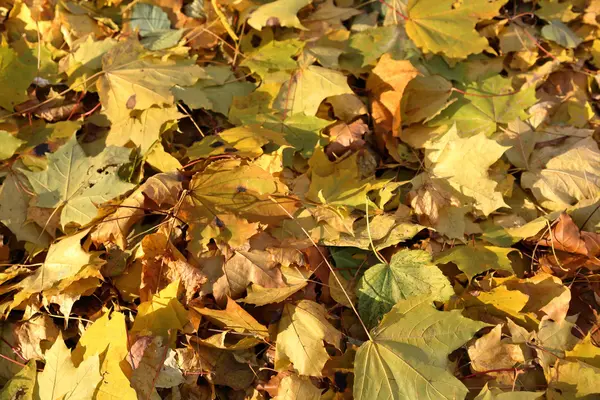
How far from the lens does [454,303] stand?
149 cm

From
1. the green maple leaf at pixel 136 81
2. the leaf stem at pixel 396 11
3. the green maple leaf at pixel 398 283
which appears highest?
the leaf stem at pixel 396 11

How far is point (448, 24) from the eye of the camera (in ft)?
6.72

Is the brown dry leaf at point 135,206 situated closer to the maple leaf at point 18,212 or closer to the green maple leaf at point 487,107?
the maple leaf at point 18,212

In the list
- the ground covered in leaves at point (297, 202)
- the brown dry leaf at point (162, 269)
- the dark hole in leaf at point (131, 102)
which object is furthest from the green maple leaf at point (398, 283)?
the dark hole in leaf at point (131, 102)

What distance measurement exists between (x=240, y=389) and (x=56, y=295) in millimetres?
597

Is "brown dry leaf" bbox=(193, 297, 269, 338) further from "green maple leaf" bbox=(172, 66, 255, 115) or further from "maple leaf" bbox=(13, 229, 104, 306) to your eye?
"green maple leaf" bbox=(172, 66, 255, 115)

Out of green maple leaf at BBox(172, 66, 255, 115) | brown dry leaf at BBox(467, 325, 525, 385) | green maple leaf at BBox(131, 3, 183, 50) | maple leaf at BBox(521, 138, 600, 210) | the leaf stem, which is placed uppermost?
the leaf stem

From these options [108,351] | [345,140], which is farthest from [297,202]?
[108,351]

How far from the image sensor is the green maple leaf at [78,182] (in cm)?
157

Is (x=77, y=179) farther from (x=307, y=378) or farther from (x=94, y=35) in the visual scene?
(x=307, y=378)

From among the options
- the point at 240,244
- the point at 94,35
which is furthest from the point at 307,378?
the point at 94,35

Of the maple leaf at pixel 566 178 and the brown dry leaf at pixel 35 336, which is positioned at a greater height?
the maple leaf at pixel 566 178

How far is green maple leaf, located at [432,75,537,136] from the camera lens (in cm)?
196

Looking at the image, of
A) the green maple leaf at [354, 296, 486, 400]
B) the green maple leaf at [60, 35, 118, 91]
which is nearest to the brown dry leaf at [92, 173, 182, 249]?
the green maple leaf at [60, 35, 118, 91]
